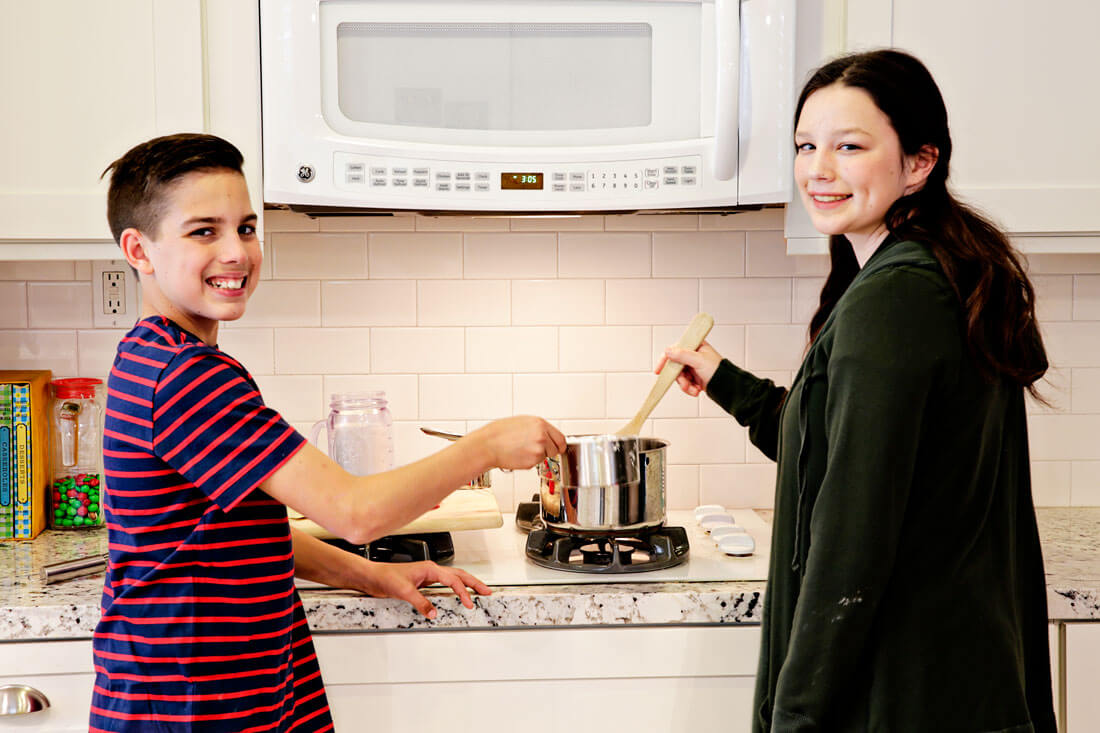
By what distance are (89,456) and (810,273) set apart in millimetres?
1460

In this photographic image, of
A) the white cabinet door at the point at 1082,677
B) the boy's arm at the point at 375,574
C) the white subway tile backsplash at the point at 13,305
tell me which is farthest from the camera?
the white subway tile backsplash at the point at 13,305

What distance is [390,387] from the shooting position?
6.81 feet

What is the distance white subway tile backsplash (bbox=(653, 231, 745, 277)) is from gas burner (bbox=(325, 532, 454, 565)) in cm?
74

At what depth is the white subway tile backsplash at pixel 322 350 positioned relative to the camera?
2.06 meters

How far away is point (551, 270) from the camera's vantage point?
81.7 inches

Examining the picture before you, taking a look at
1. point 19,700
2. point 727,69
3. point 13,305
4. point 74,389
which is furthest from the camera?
point 13,305

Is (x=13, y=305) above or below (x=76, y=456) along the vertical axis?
above

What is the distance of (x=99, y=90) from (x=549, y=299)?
90cm

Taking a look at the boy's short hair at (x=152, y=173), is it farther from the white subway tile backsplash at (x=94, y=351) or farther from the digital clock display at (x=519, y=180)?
the white subway tile backsplash at (x=94, y=351)

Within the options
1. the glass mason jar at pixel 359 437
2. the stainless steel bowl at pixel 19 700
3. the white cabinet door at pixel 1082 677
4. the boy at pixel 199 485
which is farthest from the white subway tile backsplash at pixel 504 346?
the white cabinet door at pixel 1082 677

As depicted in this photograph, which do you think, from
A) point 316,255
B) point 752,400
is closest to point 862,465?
point 752,400

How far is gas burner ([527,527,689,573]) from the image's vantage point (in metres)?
1.62

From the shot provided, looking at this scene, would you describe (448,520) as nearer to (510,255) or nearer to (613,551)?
(613,551)

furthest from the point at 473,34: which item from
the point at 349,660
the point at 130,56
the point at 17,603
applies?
the point at 17,603
